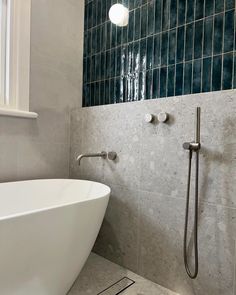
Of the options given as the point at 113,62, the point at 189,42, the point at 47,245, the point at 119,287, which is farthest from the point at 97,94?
the point at 119,287

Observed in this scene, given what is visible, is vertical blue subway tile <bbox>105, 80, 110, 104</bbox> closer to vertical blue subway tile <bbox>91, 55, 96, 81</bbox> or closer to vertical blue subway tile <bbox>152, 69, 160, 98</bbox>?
vertical blue subway tile <bbox>91, 55, 96, 81</bbox>

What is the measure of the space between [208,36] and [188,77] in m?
0.24

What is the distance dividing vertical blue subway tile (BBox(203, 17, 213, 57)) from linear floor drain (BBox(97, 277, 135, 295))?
1.45 m

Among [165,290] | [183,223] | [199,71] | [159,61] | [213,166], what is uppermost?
[159,61]

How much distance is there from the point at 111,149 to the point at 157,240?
26.9 inches

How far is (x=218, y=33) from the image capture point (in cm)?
127

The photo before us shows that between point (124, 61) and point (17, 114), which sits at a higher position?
point (124, 61)

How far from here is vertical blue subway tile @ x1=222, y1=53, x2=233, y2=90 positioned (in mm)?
1228

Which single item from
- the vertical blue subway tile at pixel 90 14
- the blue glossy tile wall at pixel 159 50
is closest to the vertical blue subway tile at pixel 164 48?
the blue glossy tile wall at pixel 159 50

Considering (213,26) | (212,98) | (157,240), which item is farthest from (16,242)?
(213,26)

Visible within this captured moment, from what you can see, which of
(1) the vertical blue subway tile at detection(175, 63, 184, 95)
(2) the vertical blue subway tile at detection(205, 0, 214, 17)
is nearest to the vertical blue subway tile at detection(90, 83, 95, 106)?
(1) the vertical blue subway tile at detection(175, 63, 184, 95)

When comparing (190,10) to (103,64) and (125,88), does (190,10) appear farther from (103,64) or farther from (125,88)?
(103,64)

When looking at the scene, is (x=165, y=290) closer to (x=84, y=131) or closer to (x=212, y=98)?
(x=212, y=98)

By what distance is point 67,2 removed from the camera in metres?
1.97
